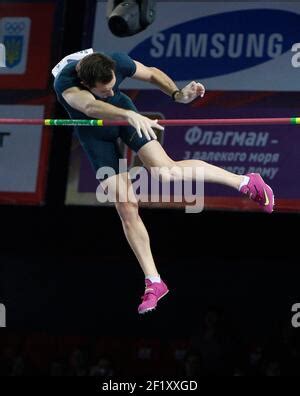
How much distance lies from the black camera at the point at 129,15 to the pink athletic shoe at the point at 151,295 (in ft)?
6.11

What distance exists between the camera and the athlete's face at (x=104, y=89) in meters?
9.51

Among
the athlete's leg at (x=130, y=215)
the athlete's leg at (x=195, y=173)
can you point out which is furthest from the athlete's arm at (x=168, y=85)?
the athlete's leg at (x=130, y=215)

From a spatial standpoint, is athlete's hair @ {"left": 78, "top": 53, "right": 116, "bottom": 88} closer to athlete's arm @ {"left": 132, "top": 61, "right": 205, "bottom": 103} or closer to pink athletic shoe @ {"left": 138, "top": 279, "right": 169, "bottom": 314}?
athlete's arm @ {"left": 132, "top": 61, "right": 205, "bottom": 103}

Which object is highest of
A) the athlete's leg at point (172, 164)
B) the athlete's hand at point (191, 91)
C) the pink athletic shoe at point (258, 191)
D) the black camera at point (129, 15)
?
the black camera at point (129, 15)

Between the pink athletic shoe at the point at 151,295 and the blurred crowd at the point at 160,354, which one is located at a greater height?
the blurred crowd at the point at 160,354

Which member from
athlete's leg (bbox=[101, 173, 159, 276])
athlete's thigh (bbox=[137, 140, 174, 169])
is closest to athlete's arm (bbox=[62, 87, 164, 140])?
athlete's thigh (bbox=[137, 140, 174, 169])

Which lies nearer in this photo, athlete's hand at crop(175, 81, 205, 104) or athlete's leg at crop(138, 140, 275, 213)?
athlete's leg at crop(138, 140, 275, 213)

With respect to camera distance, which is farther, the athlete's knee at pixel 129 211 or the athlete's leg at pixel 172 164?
the athlete's knee at pixel 129 211

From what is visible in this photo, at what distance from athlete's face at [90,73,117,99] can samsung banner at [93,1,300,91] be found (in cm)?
303

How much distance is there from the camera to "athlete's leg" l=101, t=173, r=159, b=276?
991 centimetres

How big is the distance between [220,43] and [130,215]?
3.22m

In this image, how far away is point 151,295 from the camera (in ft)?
32.3

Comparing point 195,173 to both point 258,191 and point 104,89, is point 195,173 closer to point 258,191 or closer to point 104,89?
point 258,191

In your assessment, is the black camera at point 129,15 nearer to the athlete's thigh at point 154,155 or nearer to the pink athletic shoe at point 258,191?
the athlete's thigh at point 154,155
